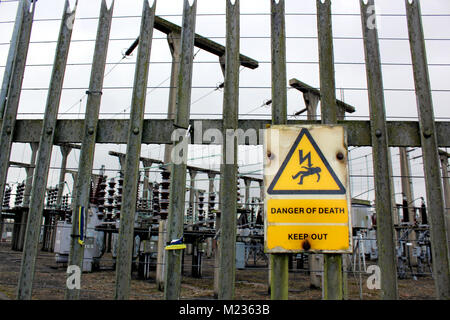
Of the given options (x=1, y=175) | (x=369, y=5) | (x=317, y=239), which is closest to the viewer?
(x=317, y=239)

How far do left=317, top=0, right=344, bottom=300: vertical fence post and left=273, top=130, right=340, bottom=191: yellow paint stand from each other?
43 centimetres

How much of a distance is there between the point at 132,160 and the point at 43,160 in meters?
0.88

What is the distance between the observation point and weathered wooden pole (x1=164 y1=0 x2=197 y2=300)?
9.50ft

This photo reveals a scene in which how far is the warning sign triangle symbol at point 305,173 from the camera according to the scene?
2500mm

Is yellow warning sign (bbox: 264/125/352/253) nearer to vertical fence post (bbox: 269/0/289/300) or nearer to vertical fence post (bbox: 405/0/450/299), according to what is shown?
vertical fence post (bbox: 269/0/289/300)

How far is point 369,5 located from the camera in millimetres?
3154

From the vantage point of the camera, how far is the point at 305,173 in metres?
2.54

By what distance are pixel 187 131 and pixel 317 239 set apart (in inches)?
56.3

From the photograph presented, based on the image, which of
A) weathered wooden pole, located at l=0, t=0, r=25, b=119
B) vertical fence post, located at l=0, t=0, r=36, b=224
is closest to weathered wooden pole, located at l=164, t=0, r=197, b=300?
vertical fence post, located at l=0, t=0, r=36, b=224

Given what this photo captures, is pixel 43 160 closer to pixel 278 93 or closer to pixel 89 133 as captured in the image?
pixel 89 133

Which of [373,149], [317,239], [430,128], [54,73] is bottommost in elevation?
[317,239]

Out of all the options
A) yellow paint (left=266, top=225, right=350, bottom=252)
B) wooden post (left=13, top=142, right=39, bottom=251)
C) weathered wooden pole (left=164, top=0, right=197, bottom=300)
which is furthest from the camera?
wooden post (left=13, top=142, right=39, bottom=251)

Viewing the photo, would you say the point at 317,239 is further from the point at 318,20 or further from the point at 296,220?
the point at 318,20
